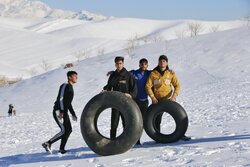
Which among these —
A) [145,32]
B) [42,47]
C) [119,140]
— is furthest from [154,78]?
[145,32]

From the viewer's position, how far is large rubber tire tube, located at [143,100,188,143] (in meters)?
8.25

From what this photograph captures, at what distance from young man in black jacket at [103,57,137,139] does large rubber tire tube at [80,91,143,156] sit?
213 millimetres

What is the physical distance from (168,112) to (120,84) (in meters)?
1.14

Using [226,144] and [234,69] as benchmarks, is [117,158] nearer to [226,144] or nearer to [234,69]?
[226,144]

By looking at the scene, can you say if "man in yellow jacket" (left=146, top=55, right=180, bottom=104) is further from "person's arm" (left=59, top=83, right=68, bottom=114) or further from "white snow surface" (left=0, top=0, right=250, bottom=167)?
"person's arm" (left=59, top=83, right=68, bottom=114)

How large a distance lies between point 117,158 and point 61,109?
1459mm

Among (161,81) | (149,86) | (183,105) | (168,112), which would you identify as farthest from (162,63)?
(183,105)

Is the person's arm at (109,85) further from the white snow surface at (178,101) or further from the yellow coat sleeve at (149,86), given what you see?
the white snow surface at (178,101)

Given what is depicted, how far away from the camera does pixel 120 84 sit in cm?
786

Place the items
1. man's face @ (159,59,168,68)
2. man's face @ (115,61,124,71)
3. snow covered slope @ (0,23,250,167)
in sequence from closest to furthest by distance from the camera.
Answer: snow covered slope @ (0,23,250,167) → man's face @ (115,61,124,71) → man's face @ (159,59,168,68)

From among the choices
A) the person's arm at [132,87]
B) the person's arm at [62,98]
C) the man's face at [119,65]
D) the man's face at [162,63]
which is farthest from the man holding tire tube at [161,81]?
the person's arm at [62,98]

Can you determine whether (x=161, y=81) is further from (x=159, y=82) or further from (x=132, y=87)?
(x=132, y=87)

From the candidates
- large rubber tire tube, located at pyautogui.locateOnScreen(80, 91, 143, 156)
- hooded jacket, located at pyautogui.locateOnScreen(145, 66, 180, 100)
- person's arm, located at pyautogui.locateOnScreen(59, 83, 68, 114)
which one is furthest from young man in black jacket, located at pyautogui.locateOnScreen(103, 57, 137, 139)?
person's arm, located at pyautogui.locateOnScreen(59, 83, 68, 114)

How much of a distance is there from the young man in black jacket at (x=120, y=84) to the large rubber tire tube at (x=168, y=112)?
59 cm
